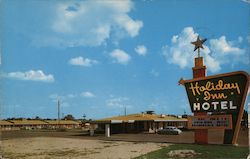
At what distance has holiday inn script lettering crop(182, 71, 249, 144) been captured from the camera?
80.0 ft

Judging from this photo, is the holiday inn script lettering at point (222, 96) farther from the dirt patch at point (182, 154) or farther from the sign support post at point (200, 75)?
the dirt patch at point (182, 154)

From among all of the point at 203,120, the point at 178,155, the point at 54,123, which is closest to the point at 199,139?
the point at 203,120

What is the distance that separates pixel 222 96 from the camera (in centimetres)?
2511

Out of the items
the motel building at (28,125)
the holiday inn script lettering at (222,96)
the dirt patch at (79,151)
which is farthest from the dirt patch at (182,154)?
the motel building at (28,125)

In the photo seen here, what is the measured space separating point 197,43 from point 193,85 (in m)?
3.48

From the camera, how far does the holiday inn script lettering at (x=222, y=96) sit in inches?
960

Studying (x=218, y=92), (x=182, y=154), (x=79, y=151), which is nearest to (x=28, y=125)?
(x=79, y=151)

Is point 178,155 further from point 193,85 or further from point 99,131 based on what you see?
point 99,131

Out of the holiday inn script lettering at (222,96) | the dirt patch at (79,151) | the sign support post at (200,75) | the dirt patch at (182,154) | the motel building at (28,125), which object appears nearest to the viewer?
the dirt patch at (182,154)

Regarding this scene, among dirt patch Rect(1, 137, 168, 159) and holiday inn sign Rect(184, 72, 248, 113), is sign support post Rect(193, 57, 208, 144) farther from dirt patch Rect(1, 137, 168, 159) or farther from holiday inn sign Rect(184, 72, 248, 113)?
dirt patch Rect(1, 137, 168, 159)

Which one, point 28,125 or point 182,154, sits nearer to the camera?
point 182,154

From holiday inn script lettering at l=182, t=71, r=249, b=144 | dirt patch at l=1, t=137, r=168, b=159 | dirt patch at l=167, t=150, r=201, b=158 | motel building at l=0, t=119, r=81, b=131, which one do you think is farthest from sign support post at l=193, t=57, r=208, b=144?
motel building at l=0, t=119, r=81, b=131

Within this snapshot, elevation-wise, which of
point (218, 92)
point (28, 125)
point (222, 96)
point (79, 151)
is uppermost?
point (218, 92)

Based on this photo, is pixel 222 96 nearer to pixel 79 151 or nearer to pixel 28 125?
pixel 79 151
